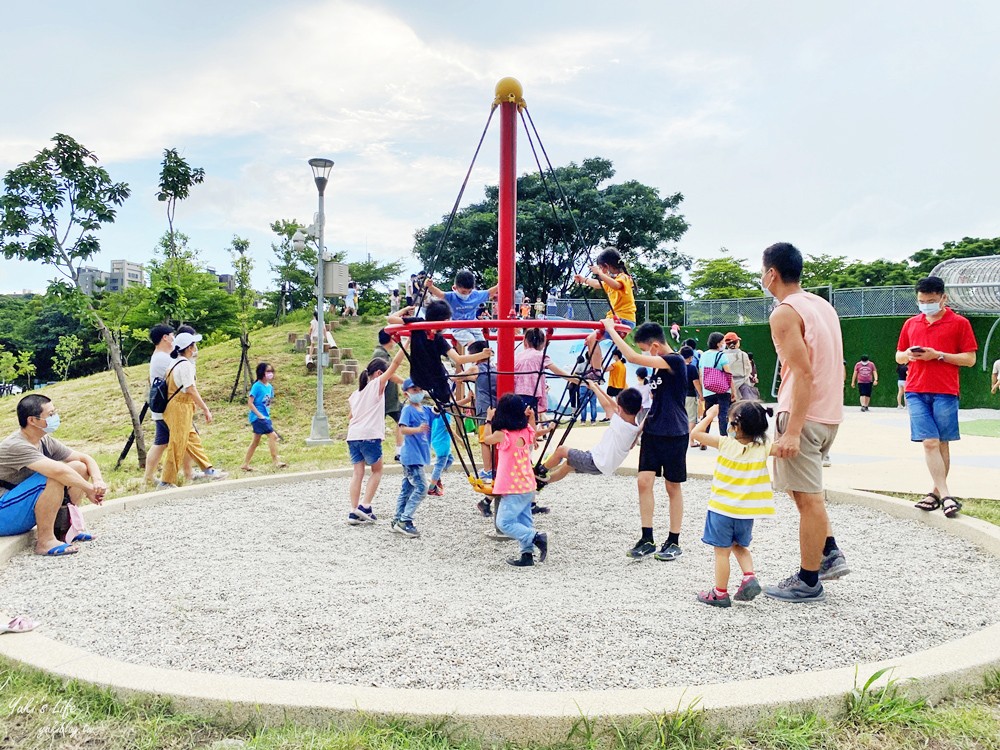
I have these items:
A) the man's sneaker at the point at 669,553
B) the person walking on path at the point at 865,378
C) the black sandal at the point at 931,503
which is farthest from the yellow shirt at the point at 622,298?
the person walking on path at the point at 865,378

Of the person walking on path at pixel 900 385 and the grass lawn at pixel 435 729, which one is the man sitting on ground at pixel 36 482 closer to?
the grass lawn at pixel 435 729

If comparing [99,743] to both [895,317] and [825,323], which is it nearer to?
[825,323]

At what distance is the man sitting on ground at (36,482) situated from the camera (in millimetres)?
4805

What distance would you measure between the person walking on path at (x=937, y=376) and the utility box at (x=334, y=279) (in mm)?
9372

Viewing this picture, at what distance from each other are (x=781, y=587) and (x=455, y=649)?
1.84 meters

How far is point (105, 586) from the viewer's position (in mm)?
4250

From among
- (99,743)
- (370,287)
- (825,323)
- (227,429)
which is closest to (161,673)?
(99,743)

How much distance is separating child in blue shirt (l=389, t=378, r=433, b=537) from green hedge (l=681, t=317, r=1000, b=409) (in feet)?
50.9

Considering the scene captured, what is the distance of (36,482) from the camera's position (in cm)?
493

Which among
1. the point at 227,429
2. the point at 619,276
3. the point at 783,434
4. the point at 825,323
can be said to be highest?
the point at 619,276

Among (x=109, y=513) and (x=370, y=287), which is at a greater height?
(x=370, y=287)

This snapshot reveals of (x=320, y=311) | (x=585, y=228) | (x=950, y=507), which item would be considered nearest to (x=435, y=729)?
(x=950, y=507)

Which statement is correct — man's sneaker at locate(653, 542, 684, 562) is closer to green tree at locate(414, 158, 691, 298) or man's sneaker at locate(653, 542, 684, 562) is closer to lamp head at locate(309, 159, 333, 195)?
lamp head at locate(309, 159, 333, 195)

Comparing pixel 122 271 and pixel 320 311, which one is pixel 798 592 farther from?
pixel 122 271
